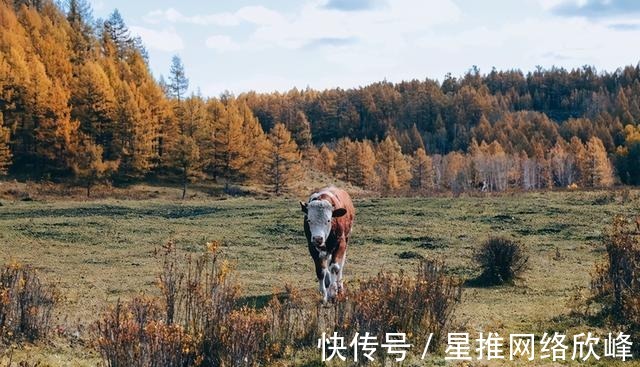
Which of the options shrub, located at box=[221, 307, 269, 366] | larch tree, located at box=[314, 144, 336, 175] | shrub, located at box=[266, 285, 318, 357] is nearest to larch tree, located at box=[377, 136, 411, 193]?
larch tree, located at box=[314, 144, 336, 175]

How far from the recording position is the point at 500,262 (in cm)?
1877

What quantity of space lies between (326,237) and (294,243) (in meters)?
13.9

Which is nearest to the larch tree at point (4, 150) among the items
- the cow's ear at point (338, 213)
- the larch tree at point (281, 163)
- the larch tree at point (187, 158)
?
the larch tree at point (187, 158)

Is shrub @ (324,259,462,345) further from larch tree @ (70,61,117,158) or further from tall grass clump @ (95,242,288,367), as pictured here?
larch tree @ (70,61,117,158)

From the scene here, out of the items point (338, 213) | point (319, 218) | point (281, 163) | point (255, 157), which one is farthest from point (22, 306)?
point (255, 157)

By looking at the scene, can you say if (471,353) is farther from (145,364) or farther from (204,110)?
(204,110)

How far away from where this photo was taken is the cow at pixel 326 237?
46.4 ft

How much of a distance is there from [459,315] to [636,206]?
82.5 feet

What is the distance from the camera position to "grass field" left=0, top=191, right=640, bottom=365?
14.8 m

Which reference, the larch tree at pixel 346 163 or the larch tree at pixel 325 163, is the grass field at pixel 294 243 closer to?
the larch tree at pixel 346 163

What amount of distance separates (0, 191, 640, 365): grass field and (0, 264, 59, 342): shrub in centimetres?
47

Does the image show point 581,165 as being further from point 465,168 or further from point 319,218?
point 319,218

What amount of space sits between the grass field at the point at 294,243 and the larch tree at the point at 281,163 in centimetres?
3209

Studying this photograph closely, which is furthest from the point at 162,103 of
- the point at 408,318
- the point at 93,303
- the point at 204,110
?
the point at 408,318
